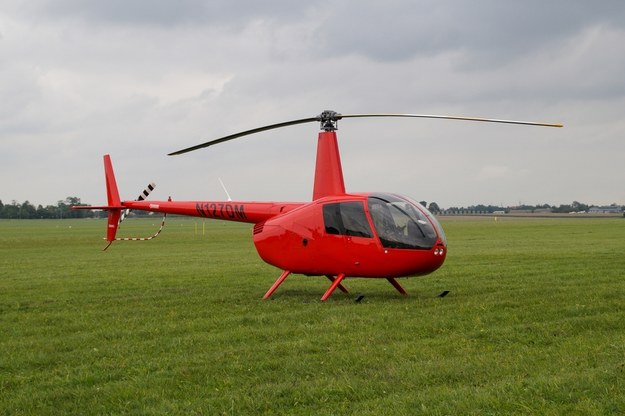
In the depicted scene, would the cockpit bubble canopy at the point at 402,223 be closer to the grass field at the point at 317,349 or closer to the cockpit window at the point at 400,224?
the cockpit window at the point at 400,224

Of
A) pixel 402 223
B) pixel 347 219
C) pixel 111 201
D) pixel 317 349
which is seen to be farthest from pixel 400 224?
pixel 111 201

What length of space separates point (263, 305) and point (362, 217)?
2323 millimetres

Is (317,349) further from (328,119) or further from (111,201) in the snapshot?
(111,201)

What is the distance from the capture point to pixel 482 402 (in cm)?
600

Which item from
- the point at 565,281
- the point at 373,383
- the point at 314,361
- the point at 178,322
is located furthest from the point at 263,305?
the point at 565,281

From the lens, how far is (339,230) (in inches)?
502

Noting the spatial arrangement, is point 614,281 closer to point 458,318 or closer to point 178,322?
point 458,318

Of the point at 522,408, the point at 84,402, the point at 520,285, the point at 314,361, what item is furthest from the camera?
the point at 520,285

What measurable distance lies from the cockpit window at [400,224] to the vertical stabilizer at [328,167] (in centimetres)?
113

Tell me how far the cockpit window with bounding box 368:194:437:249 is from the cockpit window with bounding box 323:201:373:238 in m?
0.18

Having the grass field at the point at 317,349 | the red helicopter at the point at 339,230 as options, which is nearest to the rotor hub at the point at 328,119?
the red helicopter at the point at 339,230

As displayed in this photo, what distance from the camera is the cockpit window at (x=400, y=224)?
39.8 ft

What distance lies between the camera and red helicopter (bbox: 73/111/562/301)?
1220 centimetres

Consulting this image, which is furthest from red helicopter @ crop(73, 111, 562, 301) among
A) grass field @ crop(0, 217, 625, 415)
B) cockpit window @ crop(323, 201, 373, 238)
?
grass field @ crop(0, 217, 625, 415)
